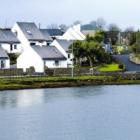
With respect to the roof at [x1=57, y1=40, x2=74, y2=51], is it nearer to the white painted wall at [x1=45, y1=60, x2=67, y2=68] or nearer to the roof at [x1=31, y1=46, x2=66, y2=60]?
the roof at [x1=31, y1=46, x2=66, y2=60]

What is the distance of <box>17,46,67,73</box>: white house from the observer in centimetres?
6184

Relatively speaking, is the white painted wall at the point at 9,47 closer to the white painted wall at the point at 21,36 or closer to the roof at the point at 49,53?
the white painted wall at the point at 21,36

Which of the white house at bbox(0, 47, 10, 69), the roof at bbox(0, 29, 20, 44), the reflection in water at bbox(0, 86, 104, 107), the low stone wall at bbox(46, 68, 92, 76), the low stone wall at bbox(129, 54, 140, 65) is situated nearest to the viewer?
the reflection in water at bbox(0, 86, 104, 107)

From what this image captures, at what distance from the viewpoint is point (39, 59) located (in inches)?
2435

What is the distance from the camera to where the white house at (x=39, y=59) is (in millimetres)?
61844

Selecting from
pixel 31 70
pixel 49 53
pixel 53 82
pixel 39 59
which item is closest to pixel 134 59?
pixel 49 53

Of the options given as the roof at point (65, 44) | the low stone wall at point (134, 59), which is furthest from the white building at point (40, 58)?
the low stone wall at point (134, 59)

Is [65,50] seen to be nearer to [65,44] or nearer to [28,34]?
[65,44]

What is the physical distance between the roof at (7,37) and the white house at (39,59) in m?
5.60

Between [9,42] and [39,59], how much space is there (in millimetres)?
8229

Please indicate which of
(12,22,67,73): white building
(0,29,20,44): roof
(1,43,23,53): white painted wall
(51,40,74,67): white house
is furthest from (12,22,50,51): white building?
(12,22,67,73): white building

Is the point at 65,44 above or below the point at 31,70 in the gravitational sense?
above

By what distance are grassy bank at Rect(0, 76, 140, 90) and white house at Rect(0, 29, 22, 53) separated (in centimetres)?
1513

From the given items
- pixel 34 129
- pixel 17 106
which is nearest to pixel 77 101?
pixel 17 106
